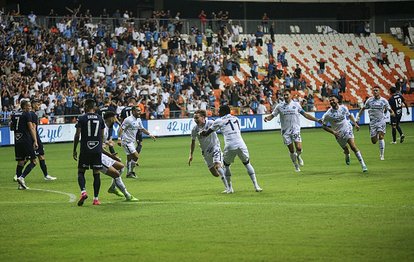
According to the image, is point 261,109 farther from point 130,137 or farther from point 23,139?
point 23,139

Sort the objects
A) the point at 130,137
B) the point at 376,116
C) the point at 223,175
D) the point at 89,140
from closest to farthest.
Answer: the point at 89,140 → the point at 223,175 → the point at 130,137 → the point at 376,116

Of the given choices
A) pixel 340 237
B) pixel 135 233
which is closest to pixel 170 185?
pixel 135 233

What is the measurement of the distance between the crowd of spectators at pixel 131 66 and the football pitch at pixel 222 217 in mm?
18502

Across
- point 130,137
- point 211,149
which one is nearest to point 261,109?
point 130,137

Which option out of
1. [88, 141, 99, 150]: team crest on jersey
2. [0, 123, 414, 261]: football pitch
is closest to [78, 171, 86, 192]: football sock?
[0, 123, 414, 261]: football pitch

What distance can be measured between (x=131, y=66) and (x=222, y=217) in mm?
35569

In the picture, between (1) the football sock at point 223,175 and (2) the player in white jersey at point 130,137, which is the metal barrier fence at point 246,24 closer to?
(2) the player in white jersey at point 130,137

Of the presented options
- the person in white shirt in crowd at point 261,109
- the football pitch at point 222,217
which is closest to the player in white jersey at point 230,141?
the football pitch at point 222,217

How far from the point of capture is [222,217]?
14.6 metres

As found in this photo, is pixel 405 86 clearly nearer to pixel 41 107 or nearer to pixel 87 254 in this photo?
pixel 41 107

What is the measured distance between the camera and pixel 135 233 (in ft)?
43.1

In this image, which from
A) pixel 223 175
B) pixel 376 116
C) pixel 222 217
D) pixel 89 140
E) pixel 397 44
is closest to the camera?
pixel 222 217

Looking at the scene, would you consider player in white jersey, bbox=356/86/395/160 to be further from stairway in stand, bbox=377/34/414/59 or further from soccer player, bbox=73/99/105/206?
stairway in stand, bbox=377/34/414/59

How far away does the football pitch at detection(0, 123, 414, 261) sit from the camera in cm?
1137
